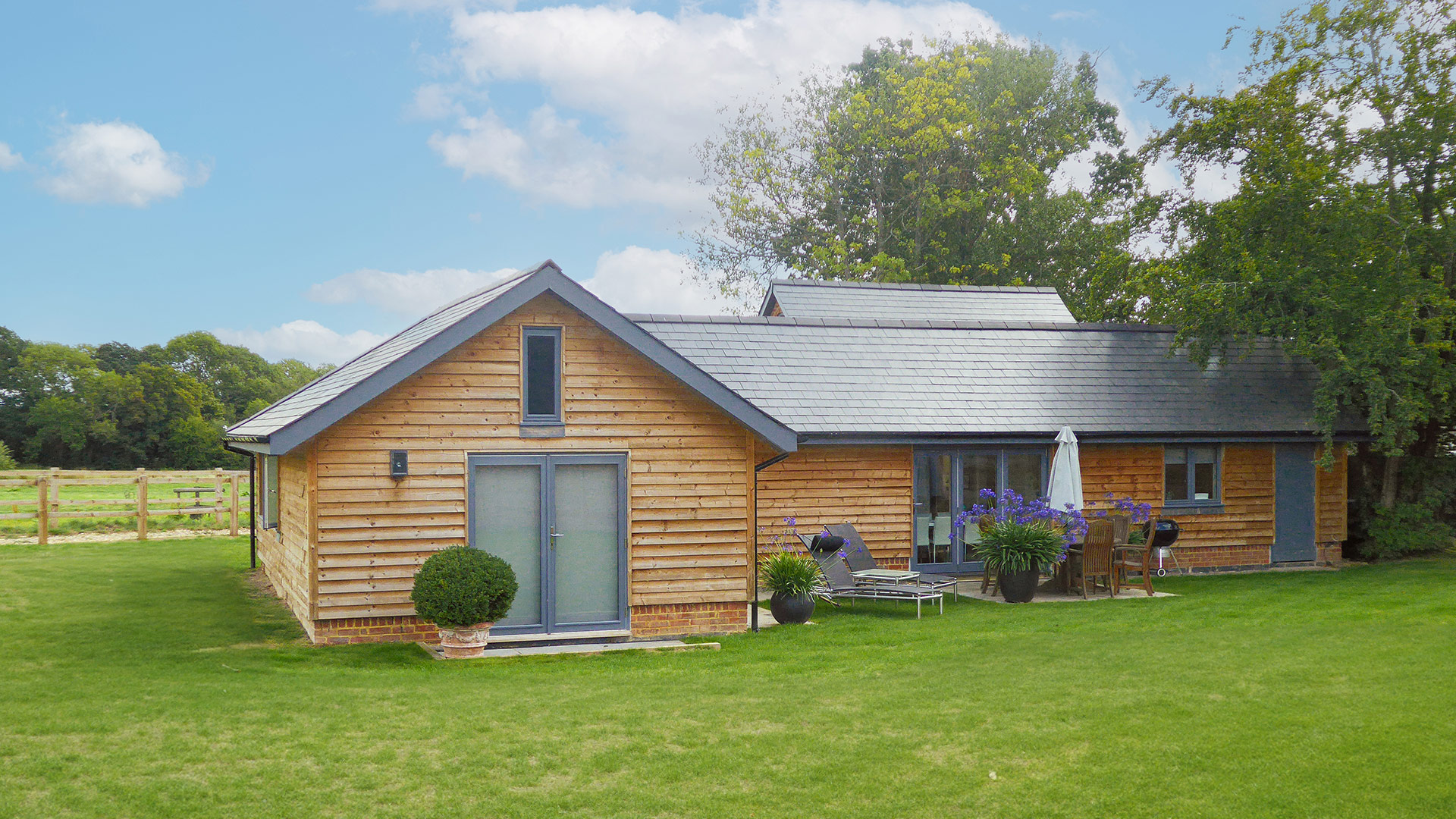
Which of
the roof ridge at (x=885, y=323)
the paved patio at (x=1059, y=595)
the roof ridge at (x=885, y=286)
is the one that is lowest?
the paved patio at (x=1059, y=595)

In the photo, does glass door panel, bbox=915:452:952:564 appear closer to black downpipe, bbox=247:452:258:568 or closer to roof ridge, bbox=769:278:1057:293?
roof ridge, bbox=769:278:1057:293

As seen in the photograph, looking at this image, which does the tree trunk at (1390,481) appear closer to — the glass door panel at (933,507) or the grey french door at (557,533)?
the glass door panel at (933,507)

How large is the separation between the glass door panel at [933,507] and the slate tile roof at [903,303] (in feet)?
23.0

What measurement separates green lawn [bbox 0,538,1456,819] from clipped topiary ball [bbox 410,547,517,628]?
453 millimetres

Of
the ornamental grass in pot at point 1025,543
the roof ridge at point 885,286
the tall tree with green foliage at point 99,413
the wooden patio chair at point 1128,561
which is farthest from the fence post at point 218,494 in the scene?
the tall tree with green foliage at point 99,413

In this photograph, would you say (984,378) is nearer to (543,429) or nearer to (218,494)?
(543,429)

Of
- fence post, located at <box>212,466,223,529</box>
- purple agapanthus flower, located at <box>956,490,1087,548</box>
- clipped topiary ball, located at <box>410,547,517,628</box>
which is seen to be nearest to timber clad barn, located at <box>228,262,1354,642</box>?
clipped topiary ball, located at <box>410,547,517,628</box>

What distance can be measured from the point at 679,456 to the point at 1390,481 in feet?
46.1

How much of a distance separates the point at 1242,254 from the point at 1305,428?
9.94 feet

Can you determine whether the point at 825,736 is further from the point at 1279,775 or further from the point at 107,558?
the point at 107,558

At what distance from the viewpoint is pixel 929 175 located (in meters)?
39.0

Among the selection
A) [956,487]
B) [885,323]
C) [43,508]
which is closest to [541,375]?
[956,487]

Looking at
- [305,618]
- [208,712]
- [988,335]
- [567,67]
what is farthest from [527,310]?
[567,67]

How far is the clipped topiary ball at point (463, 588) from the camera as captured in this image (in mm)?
10414
